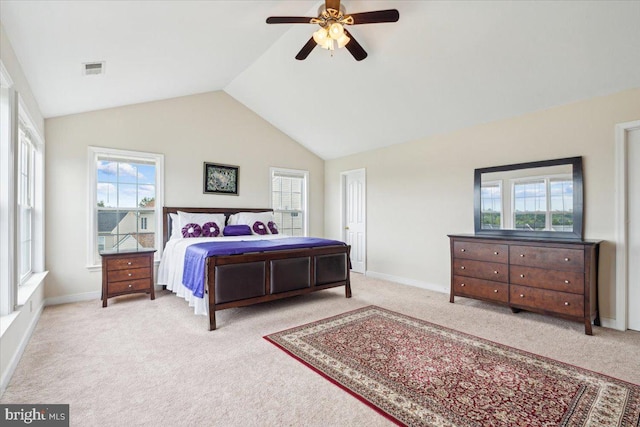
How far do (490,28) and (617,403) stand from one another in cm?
315

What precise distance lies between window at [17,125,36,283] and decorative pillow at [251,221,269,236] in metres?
2.89

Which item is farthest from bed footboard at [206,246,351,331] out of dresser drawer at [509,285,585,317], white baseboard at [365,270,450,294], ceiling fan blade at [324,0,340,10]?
ceiling fan blade at [324,0,340,10]

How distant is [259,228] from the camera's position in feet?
18.0

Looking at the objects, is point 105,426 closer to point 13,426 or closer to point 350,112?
point 13,426

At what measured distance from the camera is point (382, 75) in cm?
404

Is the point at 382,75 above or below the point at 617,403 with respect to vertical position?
above

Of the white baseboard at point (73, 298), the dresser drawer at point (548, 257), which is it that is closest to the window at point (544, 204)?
the dresser drawer at point (548, 257)

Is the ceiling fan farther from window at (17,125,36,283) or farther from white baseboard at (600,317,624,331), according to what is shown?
white baseboard at (600,317,624,331)

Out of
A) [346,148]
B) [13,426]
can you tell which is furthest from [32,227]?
[346,148]

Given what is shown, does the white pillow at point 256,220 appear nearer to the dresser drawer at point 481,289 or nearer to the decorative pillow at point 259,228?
the decorative pillow at point 259,228

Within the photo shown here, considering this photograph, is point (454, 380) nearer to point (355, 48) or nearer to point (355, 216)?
point (355, 48)

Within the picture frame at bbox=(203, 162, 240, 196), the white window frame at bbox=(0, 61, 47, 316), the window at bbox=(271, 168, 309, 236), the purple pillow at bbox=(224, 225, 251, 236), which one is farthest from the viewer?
the window at bbox=(271, 168, 309, 236)

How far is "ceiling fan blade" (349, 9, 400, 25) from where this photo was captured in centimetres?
258

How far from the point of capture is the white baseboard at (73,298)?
13.4 ft
